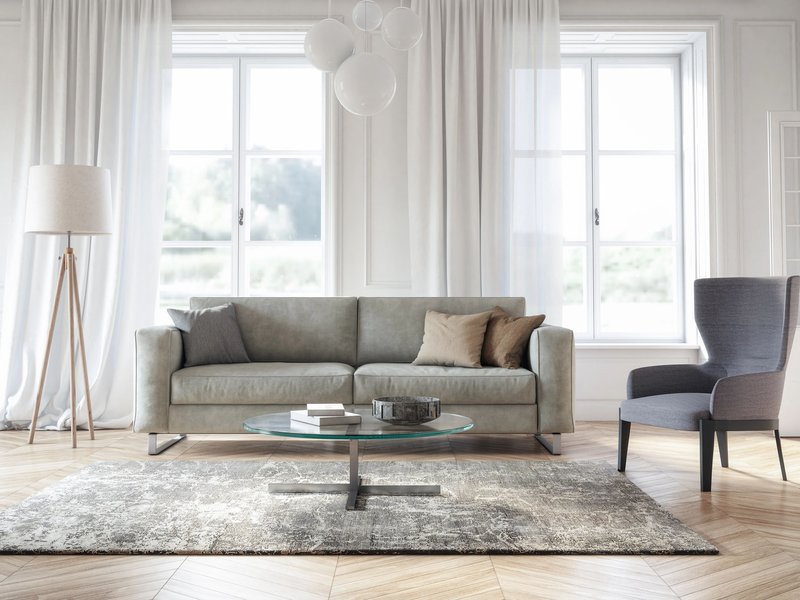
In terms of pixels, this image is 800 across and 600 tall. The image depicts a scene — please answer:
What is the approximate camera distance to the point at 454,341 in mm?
4051

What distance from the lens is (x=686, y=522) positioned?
2.62 meters

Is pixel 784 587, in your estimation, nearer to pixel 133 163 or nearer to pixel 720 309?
pixel 720 309

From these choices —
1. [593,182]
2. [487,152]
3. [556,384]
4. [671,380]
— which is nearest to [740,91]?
[593,182]

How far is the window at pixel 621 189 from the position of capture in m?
5.35

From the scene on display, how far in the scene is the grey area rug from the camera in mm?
2295

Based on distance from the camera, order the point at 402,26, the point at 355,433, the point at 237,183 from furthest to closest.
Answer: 1. the point at 237,183
2. the point at 402,26
3. the point at 355,433

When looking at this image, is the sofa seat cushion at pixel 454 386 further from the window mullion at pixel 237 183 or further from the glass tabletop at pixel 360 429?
the window mullion at pixel 237 183

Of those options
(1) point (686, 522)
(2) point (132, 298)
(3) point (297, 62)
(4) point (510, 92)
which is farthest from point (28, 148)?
(1) point (686, 522)

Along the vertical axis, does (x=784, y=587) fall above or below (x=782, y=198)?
below

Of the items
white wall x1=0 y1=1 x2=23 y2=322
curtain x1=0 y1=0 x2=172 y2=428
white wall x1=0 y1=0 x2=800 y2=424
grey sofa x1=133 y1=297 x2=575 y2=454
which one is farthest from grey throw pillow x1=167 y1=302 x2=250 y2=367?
white wall x1=0 y1=1 x2=23 y2=322

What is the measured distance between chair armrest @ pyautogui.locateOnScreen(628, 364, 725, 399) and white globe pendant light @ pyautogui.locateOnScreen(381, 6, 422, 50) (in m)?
1.88

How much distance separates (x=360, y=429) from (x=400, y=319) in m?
1.76

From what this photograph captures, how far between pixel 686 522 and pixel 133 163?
4.04 metres

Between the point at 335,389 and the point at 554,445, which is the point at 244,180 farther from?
the point at 554,445
